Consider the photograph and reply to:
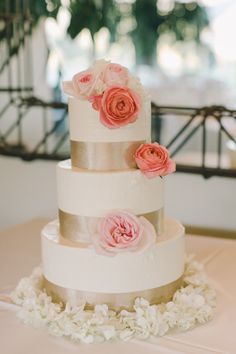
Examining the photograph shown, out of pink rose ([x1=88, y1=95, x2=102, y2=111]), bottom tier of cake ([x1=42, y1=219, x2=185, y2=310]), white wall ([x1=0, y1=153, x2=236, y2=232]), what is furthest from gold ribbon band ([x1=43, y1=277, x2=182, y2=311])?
white wall ([x1=0, y1=153, x2=236, y2=232])

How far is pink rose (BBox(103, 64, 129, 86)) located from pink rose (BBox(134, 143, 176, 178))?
0.13 meters

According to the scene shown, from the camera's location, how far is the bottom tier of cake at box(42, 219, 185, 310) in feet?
3.52

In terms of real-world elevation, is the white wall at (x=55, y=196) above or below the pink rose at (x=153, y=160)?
below

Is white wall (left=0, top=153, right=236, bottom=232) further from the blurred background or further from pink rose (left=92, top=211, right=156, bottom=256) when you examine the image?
pink rose (left=92, top=211, right=156, bottom=256)

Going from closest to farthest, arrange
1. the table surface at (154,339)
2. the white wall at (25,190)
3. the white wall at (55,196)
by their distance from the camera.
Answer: the table surface at (154,339)
the white wall at (55,196)
the white wall at (25,190)

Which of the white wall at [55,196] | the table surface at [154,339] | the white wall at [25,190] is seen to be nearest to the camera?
the table surface at [154,339]

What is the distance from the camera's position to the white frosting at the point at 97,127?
108cm

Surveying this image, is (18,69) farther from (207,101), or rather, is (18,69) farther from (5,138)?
(207,101)

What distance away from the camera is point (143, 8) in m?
3.60

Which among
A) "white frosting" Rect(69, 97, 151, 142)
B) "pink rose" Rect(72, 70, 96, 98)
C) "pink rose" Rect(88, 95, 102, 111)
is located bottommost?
"white frosting" Rect(69, 97, 151, 142)

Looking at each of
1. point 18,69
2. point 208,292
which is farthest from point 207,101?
point 208,292

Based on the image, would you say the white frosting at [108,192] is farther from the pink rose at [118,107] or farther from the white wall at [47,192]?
the white wall at [47,192]

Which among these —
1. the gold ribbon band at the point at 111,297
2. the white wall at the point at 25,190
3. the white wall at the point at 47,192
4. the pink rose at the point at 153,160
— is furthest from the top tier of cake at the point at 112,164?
the white wall at the point at 25,190

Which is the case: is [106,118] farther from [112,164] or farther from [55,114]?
[55,114]
